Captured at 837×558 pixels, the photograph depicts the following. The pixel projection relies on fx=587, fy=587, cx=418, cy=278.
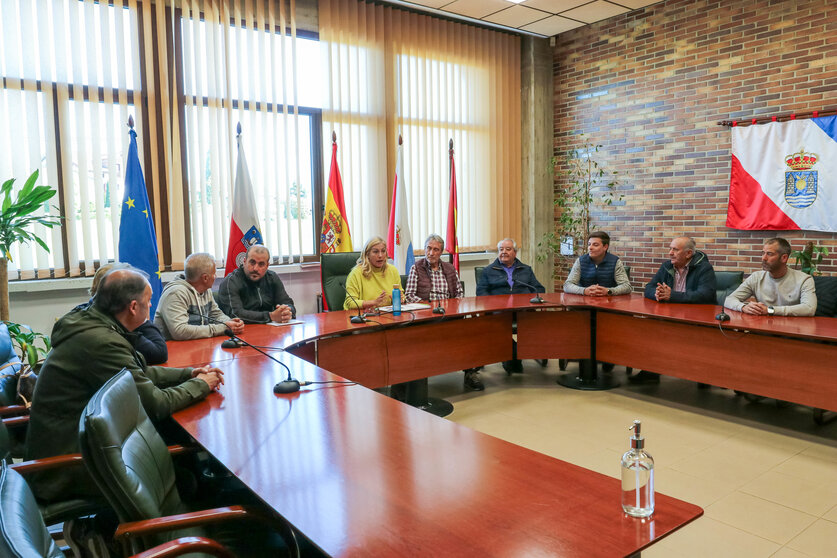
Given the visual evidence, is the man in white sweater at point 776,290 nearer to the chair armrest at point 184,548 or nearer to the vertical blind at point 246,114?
the vertical blind at point 246,114

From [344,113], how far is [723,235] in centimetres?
365

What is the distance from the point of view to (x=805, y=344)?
3.11 m

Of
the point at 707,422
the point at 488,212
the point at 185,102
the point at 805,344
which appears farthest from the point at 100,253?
the point at 805,344

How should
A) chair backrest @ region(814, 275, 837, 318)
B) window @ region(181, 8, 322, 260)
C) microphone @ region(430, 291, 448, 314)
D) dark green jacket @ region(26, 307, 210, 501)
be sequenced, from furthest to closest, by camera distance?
1. window @ region(181, 8, 322, 260)
2. microphone @ region(430, 291, 448, 314)
3. chair backrest @ region(814, 275, 837, 318)
4. dark green jacket @ region(26, 307, 210, 501)

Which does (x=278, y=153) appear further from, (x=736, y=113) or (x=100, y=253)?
(x=736, y=113)

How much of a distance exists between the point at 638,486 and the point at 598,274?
12.2ft

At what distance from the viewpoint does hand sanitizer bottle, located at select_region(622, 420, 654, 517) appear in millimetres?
1235

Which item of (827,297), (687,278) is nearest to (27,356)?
(687,278)

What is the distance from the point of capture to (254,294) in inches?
157

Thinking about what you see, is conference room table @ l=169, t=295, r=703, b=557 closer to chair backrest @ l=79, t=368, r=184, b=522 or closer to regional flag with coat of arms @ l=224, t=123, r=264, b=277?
chair backrest @ l=79, t=368, r=184, b=522

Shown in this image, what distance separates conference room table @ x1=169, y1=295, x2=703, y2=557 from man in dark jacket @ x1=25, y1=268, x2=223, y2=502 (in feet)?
0.82

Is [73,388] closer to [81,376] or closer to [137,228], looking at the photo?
[81,376]

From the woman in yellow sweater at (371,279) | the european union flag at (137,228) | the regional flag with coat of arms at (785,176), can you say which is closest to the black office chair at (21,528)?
the woman in yellow sweater at (371,279)

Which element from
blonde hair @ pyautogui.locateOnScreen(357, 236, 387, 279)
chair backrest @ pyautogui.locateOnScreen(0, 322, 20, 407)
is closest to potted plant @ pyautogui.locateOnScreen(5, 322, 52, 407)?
chair backrest @ pyautogui.locateOnScreen(0, 322, 20, 407)
